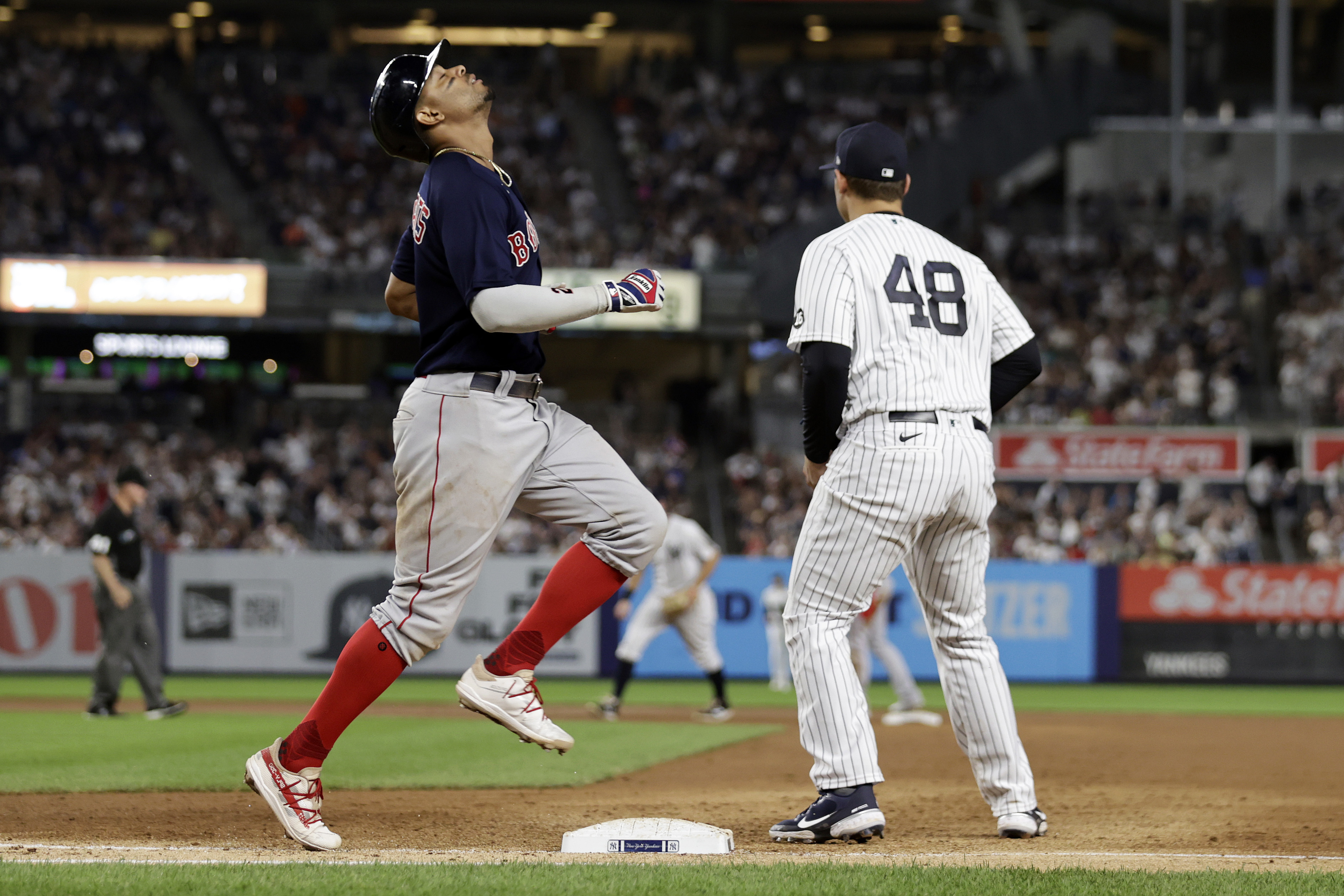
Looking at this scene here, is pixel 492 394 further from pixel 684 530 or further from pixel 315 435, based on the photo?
pixel 315 435

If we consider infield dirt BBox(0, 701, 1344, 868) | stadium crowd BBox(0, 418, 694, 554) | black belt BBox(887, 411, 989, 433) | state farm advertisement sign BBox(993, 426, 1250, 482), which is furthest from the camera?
state farm advertisement sign BBox(993, 426, 1250, 482)

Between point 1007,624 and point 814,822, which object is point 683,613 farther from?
point 814,822

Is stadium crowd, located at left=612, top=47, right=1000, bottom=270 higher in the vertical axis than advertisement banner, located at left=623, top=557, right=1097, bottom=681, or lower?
higher

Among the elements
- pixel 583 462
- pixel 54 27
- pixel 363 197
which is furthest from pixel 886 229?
pixel 54 27

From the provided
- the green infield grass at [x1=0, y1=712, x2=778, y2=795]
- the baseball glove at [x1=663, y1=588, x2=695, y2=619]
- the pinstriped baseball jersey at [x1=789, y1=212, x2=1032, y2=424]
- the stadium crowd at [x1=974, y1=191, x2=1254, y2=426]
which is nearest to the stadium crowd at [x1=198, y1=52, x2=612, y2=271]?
the stadium crowd at [x1=974, y1=191, x2=1254, y2=426]

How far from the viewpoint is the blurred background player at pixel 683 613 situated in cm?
1355

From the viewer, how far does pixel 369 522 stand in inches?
958

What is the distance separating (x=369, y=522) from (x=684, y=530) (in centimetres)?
1157

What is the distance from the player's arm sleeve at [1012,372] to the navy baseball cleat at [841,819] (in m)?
1.57

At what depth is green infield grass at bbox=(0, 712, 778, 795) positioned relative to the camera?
7914 millimetres

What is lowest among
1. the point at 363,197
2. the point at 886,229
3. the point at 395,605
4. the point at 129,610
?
the point at 129,610

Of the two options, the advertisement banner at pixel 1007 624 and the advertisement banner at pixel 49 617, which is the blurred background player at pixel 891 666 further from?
the advertisement banner at pixel 49 617

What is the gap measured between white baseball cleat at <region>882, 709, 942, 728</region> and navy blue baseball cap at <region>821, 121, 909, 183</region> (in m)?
8.49

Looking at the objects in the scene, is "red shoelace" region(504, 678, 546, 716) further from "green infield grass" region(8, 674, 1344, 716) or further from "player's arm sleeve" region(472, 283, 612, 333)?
"green infield grass" region(8, 674, 1344, 716)
